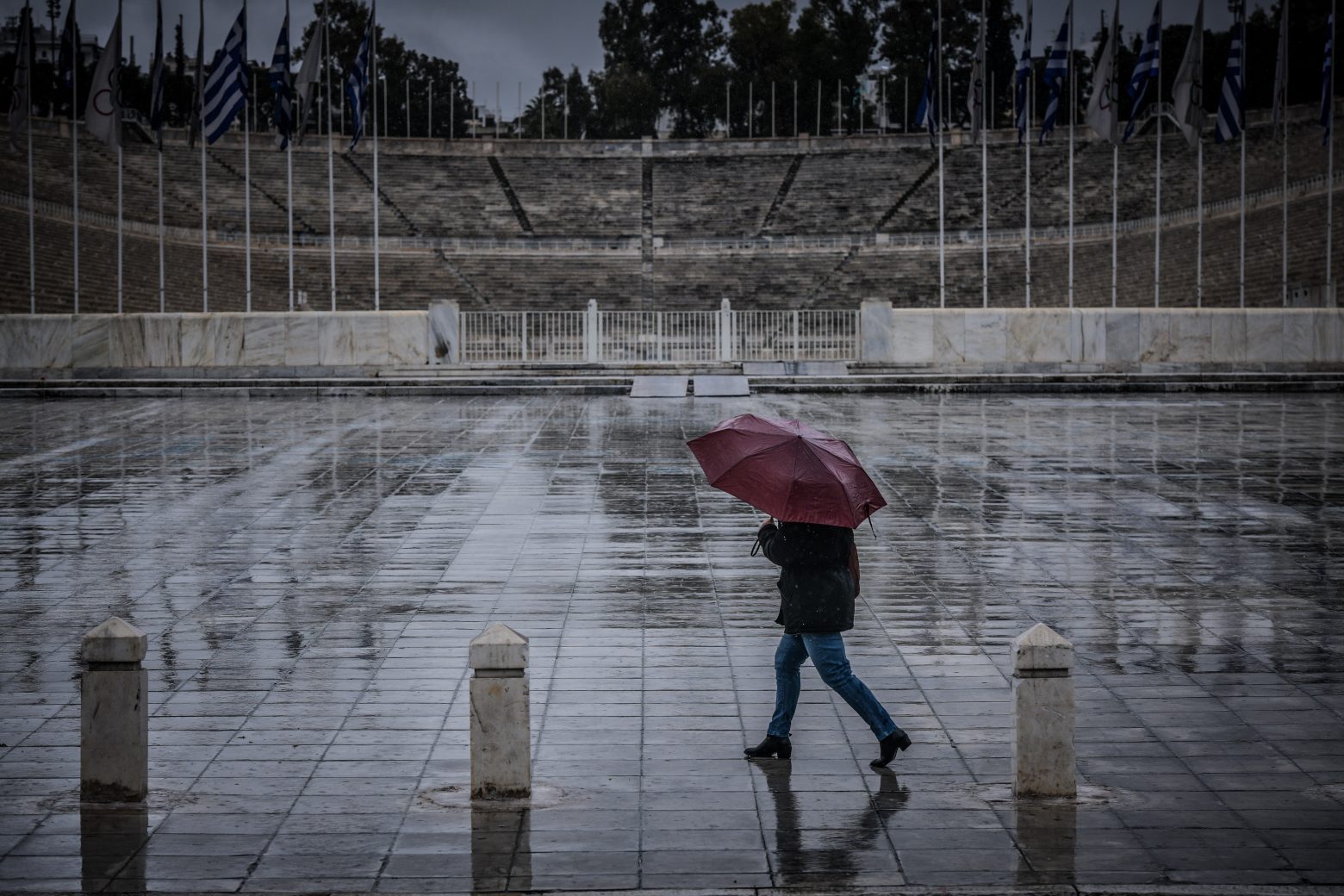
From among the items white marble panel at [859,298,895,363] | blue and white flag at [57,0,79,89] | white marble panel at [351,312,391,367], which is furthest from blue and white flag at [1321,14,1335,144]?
blue and white flag at [57,0,79,89]

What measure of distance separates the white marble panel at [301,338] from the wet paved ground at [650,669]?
1296cm

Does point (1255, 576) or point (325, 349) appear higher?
point (325, 349)

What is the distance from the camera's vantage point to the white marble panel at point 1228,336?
1166 inches

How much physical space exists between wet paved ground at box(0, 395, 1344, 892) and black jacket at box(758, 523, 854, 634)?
63 centimetres

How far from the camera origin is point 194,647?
8281 millimetres

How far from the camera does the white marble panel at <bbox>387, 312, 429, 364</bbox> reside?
30141 millimetres

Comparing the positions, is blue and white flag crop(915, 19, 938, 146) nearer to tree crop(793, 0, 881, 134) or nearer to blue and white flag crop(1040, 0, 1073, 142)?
blue and white flag crop(1040, 0, 1073, 142)

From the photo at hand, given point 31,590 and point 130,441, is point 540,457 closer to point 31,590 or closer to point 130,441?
point 130,441

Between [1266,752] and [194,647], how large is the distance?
5.56 meters

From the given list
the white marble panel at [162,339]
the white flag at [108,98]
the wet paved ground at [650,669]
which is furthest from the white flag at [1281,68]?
the white flag at [108,98]

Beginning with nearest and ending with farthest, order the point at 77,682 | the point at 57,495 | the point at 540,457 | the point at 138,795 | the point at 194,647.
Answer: the point at 138,795, the point at 77,682, the point at 194,647, the point at 57,495, the point at 540,457

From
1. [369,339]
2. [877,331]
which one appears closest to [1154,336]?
[877,331]

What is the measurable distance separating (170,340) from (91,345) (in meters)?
1.61

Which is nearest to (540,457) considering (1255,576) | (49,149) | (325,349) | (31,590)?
(31,590)
